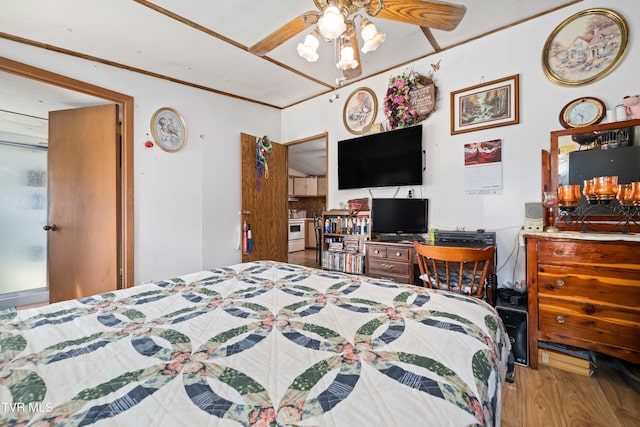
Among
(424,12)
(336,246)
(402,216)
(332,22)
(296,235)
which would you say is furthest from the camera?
(296,235)

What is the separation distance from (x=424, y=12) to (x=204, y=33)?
1.85 m

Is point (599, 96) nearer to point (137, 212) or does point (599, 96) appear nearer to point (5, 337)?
point (5, 337)

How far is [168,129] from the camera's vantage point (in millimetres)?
3094

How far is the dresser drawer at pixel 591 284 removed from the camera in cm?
157

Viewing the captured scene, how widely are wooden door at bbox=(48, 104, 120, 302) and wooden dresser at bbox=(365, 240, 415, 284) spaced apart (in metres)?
2.63

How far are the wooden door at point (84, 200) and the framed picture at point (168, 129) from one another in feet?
1.19

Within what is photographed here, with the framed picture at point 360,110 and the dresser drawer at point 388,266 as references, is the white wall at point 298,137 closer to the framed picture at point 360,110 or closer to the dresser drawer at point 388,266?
the framed picture at point 360,110

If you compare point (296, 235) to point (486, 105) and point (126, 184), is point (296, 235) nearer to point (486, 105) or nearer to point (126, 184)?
point (126, 184)

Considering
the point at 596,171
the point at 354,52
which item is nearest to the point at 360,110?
the point at 354,52

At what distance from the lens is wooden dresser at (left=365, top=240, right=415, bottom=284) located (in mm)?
2480

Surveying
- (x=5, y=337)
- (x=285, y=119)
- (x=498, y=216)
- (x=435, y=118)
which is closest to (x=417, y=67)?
(x=435, y=118)

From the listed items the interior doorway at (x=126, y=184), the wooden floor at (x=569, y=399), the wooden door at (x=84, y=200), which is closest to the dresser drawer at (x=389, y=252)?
the wooden floor at (x=569, y=399)

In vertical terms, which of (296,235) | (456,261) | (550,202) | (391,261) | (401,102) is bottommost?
(296,235)

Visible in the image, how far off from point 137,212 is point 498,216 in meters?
3.63
